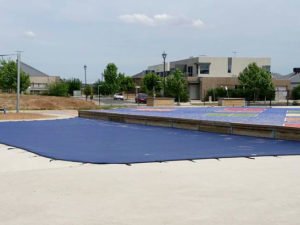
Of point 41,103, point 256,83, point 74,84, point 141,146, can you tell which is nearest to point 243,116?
point 141,146

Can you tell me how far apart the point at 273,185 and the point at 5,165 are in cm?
621

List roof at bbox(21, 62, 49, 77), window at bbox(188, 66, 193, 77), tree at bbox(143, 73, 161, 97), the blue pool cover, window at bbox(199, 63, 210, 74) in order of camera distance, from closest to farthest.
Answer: the blue pool cover
tree at bbox(143, 73, 161, 97)
window at bbox(199, 63, 210, 74)
window at bbox(188, 66, 193, 77)
roof at bbox(21, 62, 49, 77)

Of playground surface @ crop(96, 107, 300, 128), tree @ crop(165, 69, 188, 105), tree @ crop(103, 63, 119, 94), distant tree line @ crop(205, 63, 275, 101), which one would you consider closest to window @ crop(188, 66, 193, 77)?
tree @ crop(103, 63, 119, 94)

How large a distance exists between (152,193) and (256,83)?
A: 183ft

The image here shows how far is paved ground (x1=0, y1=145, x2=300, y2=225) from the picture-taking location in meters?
6.12

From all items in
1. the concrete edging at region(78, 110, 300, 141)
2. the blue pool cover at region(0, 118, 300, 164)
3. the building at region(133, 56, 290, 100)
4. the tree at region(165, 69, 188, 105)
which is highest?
the building at region(133, 56, 290, 100)

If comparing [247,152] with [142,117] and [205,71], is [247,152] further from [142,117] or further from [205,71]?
[205,71]

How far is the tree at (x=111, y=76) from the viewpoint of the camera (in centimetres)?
6894

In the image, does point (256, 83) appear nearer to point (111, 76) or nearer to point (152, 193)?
point (111, 76)

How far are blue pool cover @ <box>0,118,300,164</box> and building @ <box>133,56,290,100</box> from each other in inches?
2302

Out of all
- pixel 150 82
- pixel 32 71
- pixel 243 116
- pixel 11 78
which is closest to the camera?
pixel 243 116

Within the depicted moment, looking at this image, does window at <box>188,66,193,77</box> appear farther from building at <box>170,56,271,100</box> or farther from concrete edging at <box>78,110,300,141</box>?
concrete edging at <box>78,110,300,141</box>

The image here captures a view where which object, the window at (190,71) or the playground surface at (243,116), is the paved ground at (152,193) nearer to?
the playground surface at (243,116)

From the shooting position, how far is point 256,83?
61156mm
